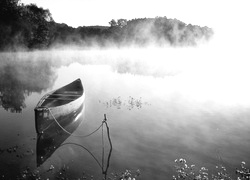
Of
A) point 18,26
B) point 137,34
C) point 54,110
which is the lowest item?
point 54,110

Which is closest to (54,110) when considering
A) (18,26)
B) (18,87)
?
(18,87)

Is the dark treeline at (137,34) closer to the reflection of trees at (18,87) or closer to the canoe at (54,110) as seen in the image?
the reflection of trees at (18,87)

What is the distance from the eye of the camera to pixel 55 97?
75.4ft

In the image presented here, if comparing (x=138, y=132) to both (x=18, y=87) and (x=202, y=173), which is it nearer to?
(x=202, y=173)

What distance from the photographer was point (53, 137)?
57.3ft

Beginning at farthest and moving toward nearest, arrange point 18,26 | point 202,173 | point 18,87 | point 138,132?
point 18,26
point 18,87
point 138,132
point 202,173

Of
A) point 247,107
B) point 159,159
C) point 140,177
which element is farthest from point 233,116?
point 140,177

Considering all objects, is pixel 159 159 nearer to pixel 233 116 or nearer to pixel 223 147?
pixel 223 147

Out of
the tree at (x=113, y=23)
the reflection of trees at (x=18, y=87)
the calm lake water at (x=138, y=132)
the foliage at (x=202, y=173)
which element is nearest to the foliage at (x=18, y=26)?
the reflection of trees at (x=18, y=87)

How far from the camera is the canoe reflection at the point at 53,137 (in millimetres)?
15013

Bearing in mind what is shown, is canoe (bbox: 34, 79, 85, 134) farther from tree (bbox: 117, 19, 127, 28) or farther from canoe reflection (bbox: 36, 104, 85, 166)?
tree (bbox: 117, 19, 127, 28)

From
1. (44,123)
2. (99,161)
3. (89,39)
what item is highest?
(89,39)

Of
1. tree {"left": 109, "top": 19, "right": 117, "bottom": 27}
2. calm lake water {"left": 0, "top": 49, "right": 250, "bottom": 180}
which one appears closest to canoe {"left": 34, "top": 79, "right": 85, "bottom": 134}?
calm lake water {"left": 0, "top": 49, "right": 250, "bottom": 180}

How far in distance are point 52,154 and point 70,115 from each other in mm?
6092
